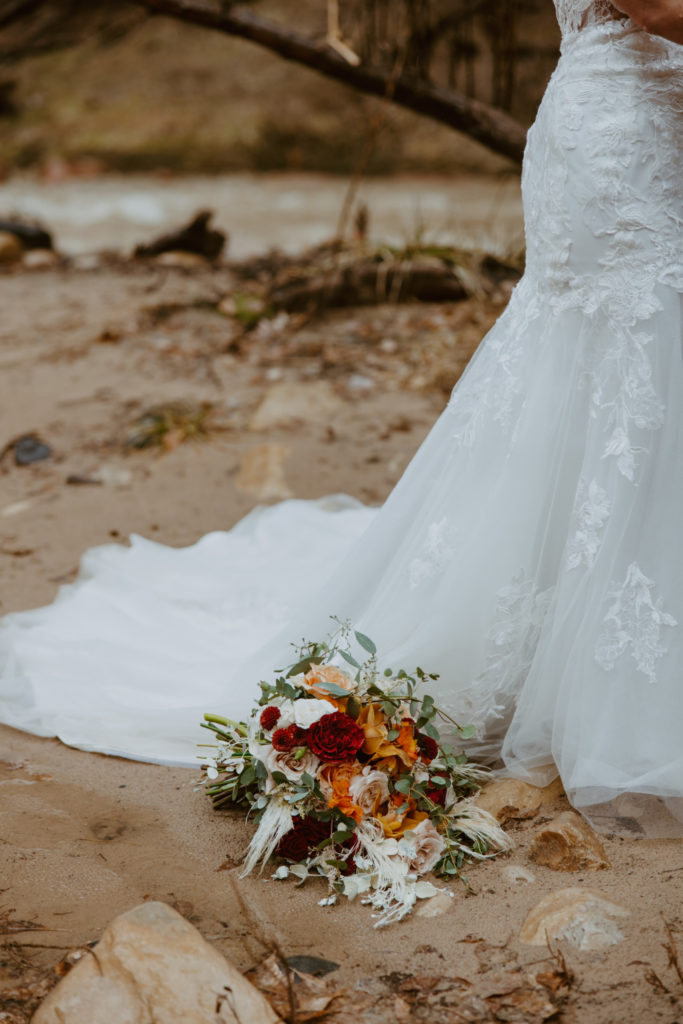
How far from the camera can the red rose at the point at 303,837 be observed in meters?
1.98

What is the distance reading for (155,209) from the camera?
37.2ft

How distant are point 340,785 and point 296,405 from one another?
3.20 m

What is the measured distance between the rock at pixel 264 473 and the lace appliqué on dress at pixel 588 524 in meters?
2.10

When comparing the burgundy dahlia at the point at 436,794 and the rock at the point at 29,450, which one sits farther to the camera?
the rock at the point at 29,450

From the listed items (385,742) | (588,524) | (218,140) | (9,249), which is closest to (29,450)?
(385,742)

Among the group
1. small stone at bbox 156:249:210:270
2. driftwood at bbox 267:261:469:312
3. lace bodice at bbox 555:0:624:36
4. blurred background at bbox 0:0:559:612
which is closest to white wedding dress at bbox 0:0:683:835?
lace bodice at bbox 555:0:624:36

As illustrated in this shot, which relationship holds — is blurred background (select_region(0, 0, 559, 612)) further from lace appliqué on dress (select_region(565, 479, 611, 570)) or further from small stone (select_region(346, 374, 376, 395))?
lace appliqué on dress (select_region(565, 479, 611, 570))

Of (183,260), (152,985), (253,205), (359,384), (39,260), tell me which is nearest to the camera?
(152,985)

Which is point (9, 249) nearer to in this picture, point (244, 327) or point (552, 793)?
point (244, 327)

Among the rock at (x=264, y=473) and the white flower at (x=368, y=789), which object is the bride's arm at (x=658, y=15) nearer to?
the white flower at (x=368, y=789)

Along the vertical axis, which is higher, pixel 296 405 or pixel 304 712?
pixel 304 712

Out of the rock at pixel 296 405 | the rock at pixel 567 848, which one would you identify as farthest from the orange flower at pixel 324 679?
the rock at pixel 296 405

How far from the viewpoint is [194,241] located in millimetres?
7332

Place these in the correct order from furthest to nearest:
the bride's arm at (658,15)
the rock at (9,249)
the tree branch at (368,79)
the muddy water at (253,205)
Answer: the muddy water at (253,205)
the rock at (9,249)
the tree branch at (368,79)
the bride's arm at (658,15)
